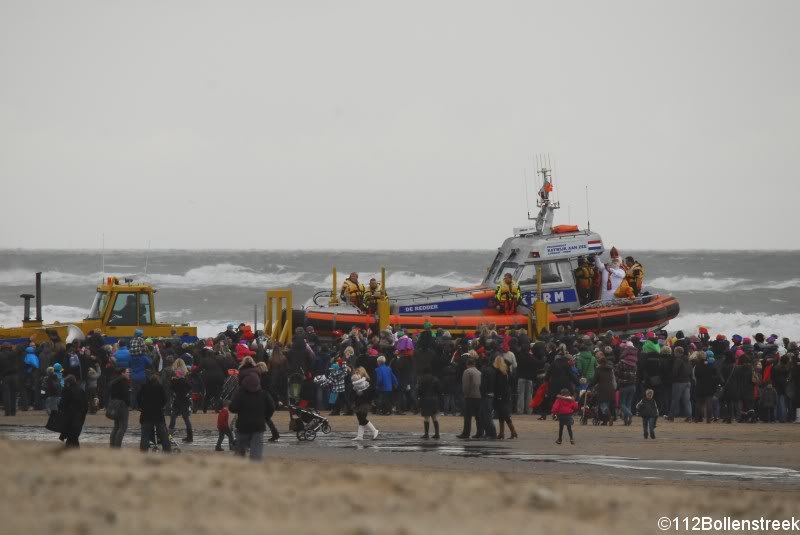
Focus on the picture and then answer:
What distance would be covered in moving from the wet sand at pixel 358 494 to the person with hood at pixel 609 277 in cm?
1317

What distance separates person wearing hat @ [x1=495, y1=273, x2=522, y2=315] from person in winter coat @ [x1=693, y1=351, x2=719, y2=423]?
6.52m

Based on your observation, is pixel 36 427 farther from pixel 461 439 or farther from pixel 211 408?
pixel 461 439

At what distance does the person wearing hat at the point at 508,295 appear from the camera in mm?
29953

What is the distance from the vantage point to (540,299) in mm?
29750

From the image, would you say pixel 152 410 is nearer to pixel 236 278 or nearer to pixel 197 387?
pixel 197 387

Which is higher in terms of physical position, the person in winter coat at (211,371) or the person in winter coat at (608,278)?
the person in winter coat at (608,278)

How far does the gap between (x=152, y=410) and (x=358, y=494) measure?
6.95 m

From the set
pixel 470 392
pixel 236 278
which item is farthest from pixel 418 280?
pixel 470 392

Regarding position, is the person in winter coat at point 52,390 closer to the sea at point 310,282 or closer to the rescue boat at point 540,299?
the rescue boat at point 540,299

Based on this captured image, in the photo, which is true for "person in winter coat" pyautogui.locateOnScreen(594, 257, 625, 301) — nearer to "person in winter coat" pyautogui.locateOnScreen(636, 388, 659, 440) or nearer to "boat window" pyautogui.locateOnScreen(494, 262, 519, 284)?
"boat window" pyautogui.locateOnScreen(494, 262, 519, 284)

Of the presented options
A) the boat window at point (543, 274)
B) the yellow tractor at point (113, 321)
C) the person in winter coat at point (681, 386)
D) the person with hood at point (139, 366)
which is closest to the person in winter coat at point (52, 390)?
the person with hood at point (139, 366)

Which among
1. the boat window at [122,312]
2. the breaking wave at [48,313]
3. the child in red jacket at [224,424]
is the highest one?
the boat window at [122,312]

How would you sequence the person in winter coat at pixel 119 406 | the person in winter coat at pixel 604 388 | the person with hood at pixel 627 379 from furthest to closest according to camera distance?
the person with hood at pixel 627 379
the person in winter coat at pixel 604 388
the person in winter coat at pixel 119 406

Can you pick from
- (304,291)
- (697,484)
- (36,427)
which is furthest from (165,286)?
(697,484)
